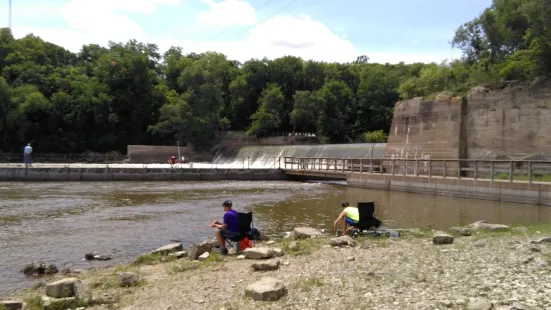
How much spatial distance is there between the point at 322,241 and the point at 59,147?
62231 millimetres

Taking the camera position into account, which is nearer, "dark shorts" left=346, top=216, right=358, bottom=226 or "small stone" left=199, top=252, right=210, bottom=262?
"small stone" left=199, top=252, right=210, bottom=262

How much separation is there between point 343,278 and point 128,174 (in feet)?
105

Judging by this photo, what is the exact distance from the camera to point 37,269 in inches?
373

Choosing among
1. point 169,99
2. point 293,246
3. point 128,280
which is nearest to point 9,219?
point 128,280

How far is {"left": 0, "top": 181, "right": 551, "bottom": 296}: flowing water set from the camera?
11.9 metres

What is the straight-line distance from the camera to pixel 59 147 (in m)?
65.4

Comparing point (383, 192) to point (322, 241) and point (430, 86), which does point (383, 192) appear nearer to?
point (430, 86)

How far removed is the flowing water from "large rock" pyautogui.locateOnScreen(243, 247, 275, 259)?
3.17m

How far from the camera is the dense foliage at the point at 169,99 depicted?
63688 millimetres

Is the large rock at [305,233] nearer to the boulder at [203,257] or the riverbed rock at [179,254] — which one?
the boulder at [203,257]

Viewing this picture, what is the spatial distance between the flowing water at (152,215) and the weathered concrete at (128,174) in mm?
7001

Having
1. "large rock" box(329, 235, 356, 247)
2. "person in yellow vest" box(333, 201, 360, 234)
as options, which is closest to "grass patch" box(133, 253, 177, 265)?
"large rock" box(329, 235, 356, 247)

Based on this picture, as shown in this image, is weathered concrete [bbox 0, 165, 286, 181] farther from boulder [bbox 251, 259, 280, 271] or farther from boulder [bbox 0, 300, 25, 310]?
boulder [bbox 0, 300, 25, 310]

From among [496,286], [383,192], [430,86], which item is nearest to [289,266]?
[496,286]
